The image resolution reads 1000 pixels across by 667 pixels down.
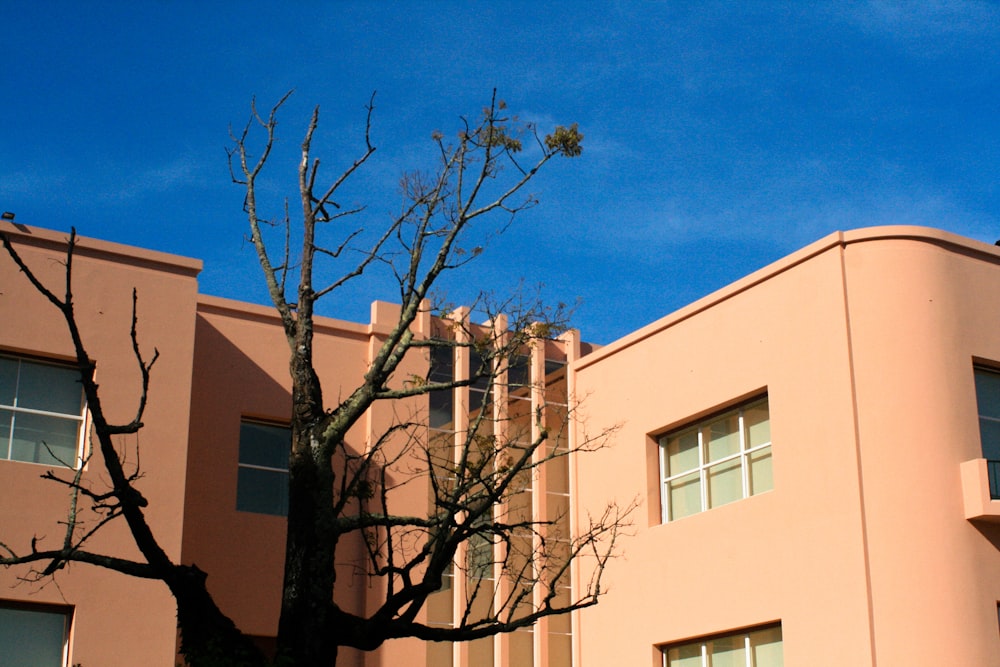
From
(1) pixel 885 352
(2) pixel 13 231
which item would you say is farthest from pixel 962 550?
(2) pixel 13 231

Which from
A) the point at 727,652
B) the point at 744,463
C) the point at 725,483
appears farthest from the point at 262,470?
the point at 727,652

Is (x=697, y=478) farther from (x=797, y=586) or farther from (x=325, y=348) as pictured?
(x=325, y=348)

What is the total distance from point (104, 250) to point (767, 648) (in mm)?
10573

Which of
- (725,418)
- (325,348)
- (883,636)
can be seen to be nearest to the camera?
(883,636)

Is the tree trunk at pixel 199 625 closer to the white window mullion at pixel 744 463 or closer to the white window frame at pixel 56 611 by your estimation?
the white window frame at pixel 56 611

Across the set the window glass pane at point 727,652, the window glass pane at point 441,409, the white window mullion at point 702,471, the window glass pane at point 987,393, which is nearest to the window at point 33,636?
the window glass pane at point 441,409

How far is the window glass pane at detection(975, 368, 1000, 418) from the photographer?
722 inches

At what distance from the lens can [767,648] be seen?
725 inches

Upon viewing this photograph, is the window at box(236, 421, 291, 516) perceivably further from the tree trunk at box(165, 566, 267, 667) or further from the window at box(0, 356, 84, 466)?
the tree trunk at box(165, 566, 267, 667)

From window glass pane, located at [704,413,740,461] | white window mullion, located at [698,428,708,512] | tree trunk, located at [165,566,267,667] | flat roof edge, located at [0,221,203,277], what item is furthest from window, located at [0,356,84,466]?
window glass pane, located at [704,413,740,461]

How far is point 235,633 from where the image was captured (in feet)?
36.8

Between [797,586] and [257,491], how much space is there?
826 centimetres

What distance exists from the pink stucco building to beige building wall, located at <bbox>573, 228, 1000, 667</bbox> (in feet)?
0.10

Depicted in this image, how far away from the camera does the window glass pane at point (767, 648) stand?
59.9 feet
